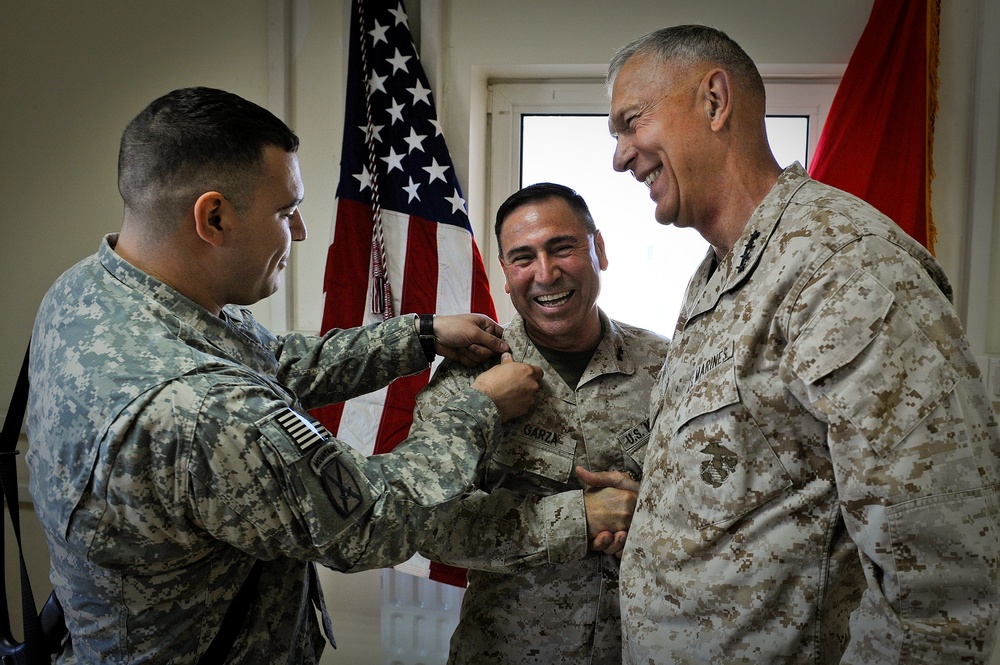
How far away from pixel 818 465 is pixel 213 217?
42.1 inches

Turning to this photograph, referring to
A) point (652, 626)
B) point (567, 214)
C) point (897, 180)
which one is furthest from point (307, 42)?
point (652, 626)

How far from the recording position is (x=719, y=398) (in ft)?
3.63

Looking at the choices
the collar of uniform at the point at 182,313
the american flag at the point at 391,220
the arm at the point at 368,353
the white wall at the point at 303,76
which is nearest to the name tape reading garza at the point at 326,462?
the collar of uniform at the point at 182,313

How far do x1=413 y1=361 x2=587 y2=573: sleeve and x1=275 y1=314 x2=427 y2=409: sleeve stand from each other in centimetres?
32

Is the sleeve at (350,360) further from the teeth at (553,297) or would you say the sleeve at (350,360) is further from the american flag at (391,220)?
the american flag at (391,220)

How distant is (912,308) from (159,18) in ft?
9.19

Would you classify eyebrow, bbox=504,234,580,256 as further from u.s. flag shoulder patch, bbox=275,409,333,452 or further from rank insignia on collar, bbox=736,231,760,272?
u.s. flag shoulder patch, bbox=275,409,333,452

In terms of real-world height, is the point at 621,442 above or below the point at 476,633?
above

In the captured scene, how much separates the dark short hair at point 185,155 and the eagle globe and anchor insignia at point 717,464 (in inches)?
35.6

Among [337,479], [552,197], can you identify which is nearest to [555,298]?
[552,197]

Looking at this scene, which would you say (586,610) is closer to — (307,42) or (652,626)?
(652,626)

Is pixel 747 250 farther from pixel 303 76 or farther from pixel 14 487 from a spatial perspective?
pixel 303 76

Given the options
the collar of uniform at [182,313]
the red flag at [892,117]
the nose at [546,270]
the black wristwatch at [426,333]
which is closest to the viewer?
the collar of uniform at [182,313]

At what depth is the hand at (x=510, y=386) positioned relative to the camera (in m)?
1.52
